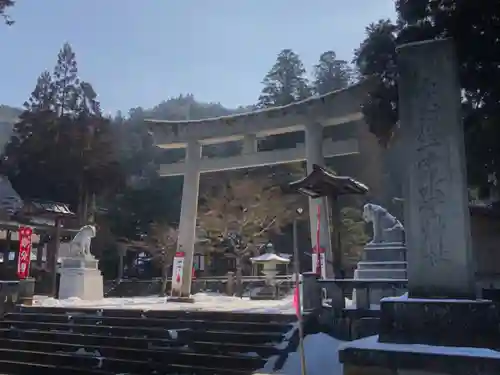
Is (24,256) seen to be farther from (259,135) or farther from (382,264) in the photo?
(382,264)

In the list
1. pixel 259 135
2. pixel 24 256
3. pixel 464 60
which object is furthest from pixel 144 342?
pixel 259 135

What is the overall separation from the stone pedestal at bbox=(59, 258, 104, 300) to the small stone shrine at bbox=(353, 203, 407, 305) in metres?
10.1

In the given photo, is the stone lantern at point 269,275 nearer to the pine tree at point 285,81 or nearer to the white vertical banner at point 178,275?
the white vertical banner at point 178,275

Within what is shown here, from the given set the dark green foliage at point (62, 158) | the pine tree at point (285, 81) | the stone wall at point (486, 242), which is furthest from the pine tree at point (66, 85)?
the stone wall at point (486, 242)

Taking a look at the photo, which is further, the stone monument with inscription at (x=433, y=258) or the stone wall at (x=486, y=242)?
the stone wall at (x=486, y=242)

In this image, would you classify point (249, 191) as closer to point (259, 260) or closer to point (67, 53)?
point (259, 260)

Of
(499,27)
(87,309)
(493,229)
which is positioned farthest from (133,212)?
(499,27)

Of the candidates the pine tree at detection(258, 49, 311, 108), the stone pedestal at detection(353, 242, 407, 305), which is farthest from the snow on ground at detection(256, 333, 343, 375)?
the pine tree at detection(258, 49, 311, 108)

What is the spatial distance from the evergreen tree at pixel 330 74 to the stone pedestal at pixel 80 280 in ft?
105

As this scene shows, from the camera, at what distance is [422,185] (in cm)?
555

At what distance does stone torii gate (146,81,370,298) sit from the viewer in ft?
53.0

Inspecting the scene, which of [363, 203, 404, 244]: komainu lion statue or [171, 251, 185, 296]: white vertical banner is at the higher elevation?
[363, 203, 404, 244]: komainu lion statue

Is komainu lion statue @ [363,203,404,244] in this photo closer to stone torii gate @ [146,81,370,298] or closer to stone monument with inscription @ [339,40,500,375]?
stone torii gate @ [146,81,370,298]

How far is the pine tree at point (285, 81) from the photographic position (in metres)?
43.1
